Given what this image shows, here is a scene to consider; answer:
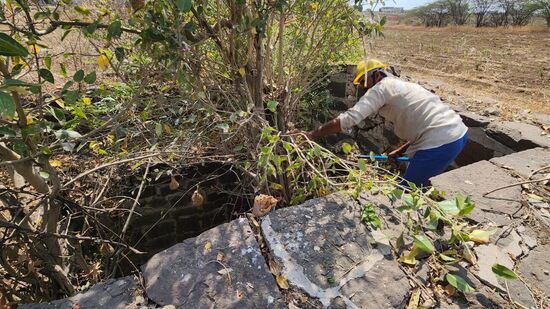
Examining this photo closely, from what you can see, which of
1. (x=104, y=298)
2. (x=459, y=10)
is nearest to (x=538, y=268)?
(x=104, y=298)

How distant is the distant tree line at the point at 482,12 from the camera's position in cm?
2377

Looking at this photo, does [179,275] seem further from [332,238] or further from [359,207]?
[359,207]

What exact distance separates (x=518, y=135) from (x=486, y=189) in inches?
52.8

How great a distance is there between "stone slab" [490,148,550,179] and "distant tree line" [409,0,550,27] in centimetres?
2382

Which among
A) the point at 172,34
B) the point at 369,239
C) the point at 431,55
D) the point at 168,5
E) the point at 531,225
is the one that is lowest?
the point at 431,55

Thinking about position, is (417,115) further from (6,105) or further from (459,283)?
(6,105)

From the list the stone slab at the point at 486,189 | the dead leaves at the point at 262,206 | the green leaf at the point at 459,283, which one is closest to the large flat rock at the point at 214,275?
the dead leaves at the point at 262,206

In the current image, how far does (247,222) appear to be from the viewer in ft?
4.98

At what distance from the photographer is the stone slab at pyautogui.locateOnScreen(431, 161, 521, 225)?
6.00ft

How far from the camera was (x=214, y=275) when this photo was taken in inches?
50.8

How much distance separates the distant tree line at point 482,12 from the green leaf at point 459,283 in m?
25.7

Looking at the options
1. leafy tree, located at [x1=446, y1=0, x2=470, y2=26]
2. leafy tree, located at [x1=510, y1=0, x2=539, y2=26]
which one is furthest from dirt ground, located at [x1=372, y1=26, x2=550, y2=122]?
leafy tree, located at [x1=446, y1=0, x2=470, y2=26]

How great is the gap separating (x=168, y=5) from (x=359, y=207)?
3.97ft

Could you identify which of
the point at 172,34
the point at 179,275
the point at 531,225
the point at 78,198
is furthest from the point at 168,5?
the point at 531,225
